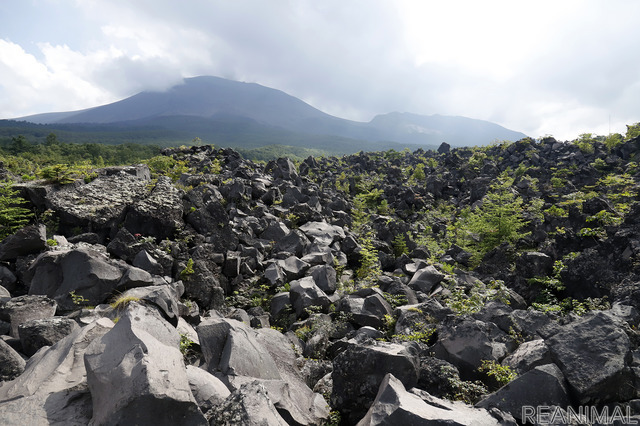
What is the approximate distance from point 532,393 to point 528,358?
1.12 m

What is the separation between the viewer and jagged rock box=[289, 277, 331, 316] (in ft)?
32.0

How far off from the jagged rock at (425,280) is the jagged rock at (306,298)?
3369 mm

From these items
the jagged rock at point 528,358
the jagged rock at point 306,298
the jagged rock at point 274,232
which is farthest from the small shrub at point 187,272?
the jagged rock at point 528,358

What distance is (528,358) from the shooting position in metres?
5.35

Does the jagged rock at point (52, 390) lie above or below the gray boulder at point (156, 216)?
below

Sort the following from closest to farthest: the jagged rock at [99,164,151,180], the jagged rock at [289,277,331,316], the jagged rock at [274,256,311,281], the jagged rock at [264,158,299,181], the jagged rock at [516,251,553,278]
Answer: the jagged rock at [289,277,331,316], the jagged rock at [516,251,553,278], the jagged rock at [274,256,311,281], the jagged rock at [99,164,151,180], the jagged rock at [264,158,299,181]

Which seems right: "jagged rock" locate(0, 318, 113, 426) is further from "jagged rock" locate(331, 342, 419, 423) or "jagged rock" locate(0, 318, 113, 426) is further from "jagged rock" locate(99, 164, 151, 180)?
"jagged rock" locate(99, 164, 151, 180)

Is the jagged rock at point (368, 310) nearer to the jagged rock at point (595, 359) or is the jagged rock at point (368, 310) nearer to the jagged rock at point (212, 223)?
the jagged rock at point (595, 359)

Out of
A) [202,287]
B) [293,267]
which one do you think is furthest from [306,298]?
[202,287]

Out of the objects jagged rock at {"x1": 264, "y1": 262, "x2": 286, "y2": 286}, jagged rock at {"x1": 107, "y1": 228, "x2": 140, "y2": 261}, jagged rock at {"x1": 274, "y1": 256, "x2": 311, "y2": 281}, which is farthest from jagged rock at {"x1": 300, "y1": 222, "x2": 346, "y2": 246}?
jagged rock at {"x1": 107, "y1": 228, "x2": 140, "y2": 261}

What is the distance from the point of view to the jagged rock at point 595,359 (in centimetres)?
436

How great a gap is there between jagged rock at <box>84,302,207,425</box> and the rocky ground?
0.02 m

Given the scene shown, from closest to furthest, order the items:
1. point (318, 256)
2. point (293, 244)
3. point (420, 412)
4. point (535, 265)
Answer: point (420, 412) → point (535, 265) → point (318, 256) → point (293, 244)

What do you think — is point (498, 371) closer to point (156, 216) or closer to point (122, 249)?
point (122, 249)
